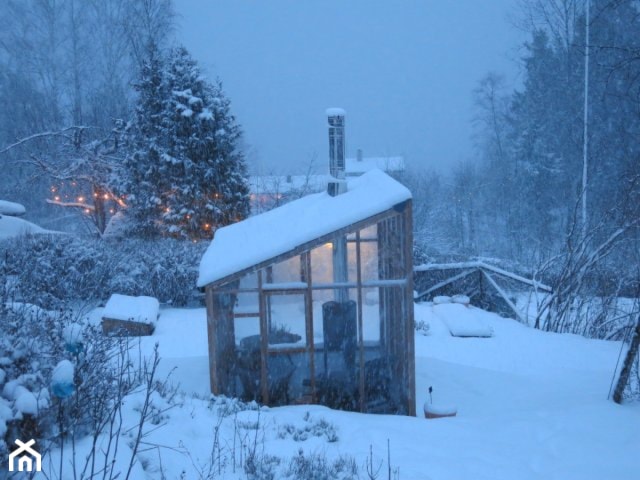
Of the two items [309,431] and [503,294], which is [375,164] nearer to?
[503,294]

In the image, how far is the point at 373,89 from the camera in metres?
111

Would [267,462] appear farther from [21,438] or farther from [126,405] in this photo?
[21,438]

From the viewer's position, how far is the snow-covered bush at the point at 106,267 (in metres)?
11.3

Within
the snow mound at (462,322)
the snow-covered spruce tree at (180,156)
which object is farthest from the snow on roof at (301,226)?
the snow-covered spruce tree at (180,156)

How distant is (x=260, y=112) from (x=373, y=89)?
3024 cm

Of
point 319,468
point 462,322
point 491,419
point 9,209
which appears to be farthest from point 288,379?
point 9,209

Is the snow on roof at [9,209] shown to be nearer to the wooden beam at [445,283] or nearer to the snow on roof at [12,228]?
the snow on roof at [12,228]

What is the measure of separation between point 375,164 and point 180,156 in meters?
22.9

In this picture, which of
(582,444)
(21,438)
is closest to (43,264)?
(21,438)

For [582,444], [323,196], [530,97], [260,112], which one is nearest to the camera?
[582,444]

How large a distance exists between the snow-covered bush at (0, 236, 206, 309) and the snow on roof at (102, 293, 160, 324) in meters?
0.70

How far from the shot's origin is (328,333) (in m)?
7.07

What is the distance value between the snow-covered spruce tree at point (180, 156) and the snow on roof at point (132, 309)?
532 centimetres

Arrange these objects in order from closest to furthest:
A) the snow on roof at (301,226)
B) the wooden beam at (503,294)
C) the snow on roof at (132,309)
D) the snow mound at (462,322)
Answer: the snow on roof at (301,226) → the snow on roof at (132,309) → the snow mound at (462,322) → the wooden beam at (503,294)
